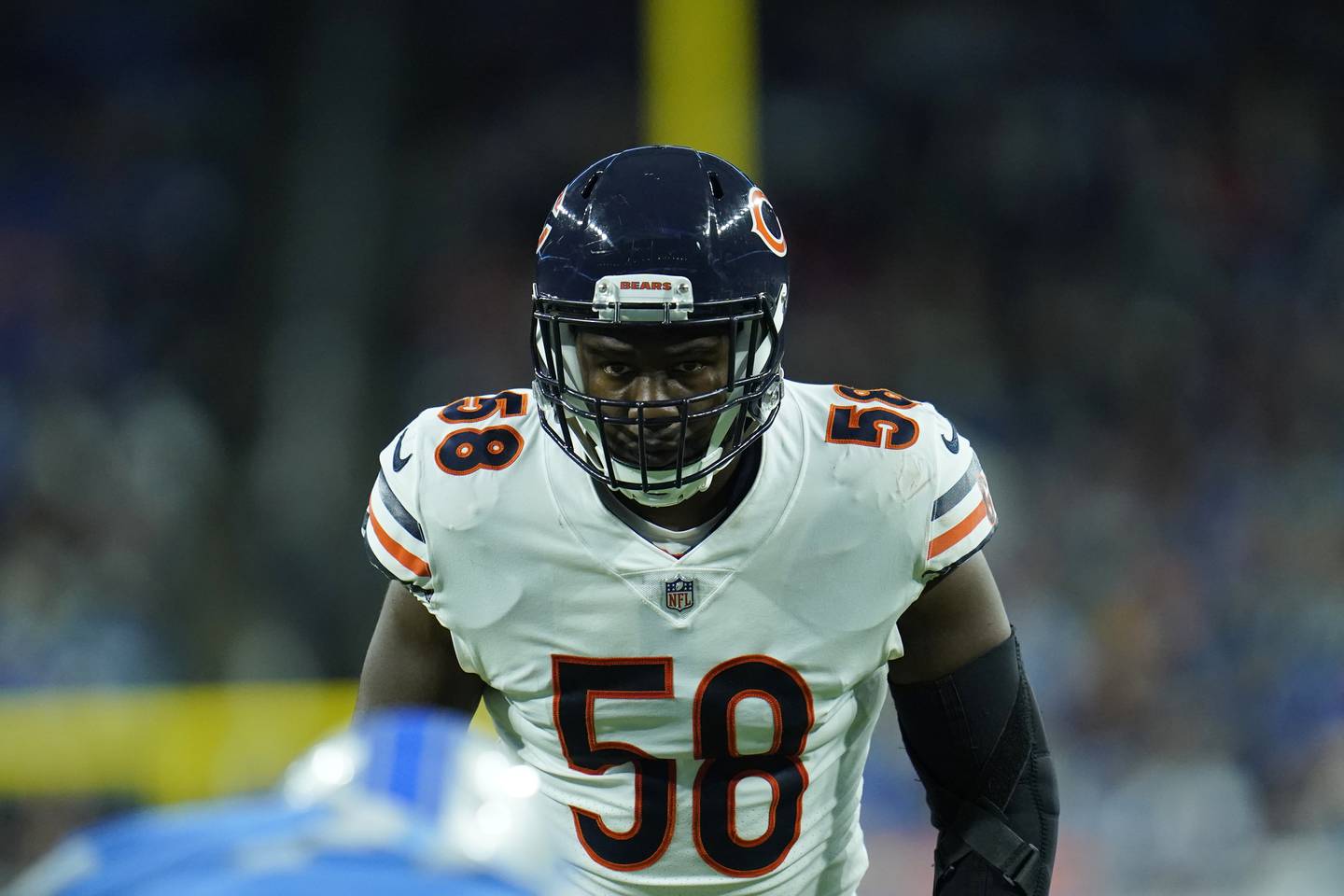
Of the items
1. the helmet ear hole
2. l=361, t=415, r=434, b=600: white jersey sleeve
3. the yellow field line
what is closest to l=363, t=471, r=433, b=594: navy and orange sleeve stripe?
l=361, t=415, r=434, b=600: white jersey sleeve

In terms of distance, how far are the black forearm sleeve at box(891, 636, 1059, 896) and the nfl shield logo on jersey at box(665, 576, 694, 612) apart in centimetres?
28

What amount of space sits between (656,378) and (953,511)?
33cm

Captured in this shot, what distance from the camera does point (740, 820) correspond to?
1.61m

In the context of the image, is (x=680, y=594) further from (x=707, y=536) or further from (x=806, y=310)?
(x=806, y=310)

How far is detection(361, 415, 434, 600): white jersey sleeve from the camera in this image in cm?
164

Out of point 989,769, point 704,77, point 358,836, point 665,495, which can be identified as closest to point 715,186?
point 665,495

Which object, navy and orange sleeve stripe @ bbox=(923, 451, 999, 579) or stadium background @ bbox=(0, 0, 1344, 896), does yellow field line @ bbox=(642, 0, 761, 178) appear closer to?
stadium background @ bbox=(0, 0, 1344, 896)

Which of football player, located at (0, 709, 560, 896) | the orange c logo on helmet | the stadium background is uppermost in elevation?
the orange c logo on helmet

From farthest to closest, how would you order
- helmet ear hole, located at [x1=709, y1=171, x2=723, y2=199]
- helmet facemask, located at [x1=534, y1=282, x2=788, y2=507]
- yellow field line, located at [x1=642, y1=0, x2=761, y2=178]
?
yellow field line, located at [x1=642, y1=0, x2=761, y2=178] < helmet ear hole, located at [x1=709, y1=171, x2=723, y2=199] < helmet facemask, located at [x1=534, y1=282, x2=788, y2=507]

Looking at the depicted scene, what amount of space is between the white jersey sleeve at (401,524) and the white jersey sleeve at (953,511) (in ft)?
1.64

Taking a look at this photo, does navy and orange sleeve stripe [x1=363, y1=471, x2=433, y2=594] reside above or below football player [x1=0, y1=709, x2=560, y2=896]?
below

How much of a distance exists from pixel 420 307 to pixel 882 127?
4.58ft

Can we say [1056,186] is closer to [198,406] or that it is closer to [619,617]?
[198,406]

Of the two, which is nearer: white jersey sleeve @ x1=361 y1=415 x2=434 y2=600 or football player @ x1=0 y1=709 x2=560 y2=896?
football player @ x1=0 y1=709 x2=560 y2=896
